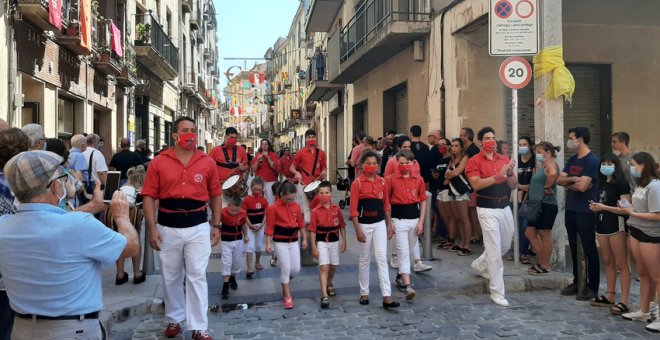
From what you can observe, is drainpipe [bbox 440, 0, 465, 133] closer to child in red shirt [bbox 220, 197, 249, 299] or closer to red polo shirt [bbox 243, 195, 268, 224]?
red polo shirt [bbox 243, 195, 268, 224]

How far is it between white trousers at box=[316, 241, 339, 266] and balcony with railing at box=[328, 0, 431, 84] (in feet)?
22.8

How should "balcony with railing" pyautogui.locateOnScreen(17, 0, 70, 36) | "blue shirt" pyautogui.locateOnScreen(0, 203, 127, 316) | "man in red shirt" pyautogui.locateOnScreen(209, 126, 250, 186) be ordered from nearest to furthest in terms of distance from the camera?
1. "blue shirt" pyautogui.locateOnScreen(0, 203, 127, 316)
2. "man in red shirt" pyautogui.locateOnScreen(209, 126, 250, 186)
3. "balcony with railing" pyautogui.locateOnScreen(17, 0, 70, 36)

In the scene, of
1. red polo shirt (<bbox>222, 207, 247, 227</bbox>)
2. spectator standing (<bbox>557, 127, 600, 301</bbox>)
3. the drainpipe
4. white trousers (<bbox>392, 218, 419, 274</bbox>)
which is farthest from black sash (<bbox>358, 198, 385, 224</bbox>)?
the drainpipe

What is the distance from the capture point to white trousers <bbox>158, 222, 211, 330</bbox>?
4.82 meters

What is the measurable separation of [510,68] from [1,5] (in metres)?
8.38

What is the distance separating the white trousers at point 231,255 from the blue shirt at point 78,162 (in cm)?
255

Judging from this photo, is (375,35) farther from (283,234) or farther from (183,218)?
(183,218)

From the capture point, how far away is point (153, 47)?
61.7 ft

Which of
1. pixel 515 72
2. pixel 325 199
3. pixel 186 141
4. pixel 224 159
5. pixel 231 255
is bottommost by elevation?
pixel 231 255

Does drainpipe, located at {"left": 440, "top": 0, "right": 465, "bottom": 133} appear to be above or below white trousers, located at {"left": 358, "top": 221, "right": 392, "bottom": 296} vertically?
above

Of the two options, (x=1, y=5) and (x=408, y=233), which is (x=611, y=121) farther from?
(x=1, y=5)

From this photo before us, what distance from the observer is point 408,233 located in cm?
646

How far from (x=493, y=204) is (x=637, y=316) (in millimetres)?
1802

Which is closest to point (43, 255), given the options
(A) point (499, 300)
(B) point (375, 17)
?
(A) point (499, 300)
